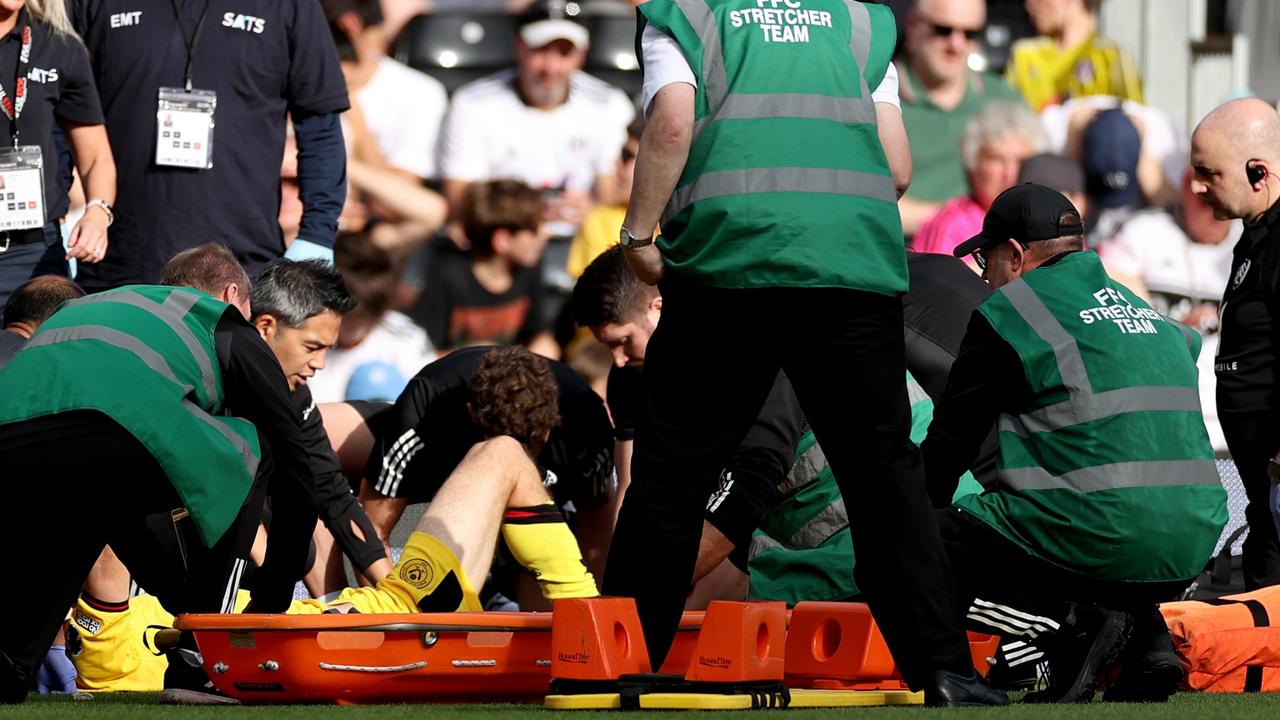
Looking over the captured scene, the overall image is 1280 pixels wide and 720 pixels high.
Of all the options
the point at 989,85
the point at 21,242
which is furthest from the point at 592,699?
the point at 989,85

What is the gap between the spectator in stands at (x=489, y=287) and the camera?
7.93 metres

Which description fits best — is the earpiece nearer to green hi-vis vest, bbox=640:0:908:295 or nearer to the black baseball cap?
the black baseball cap

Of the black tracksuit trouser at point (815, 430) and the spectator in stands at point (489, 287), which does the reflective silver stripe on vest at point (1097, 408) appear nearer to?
the black tracksuit trouser at point (815, 430)

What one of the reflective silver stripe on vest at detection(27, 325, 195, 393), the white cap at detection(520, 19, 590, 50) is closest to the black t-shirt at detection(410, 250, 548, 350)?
the white cap at detection(520, 19, 590, 50)

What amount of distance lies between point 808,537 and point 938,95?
4281mm

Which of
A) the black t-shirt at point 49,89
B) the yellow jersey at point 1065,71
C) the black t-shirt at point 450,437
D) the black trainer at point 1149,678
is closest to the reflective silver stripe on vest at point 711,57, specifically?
the black trainer at point 1149,678

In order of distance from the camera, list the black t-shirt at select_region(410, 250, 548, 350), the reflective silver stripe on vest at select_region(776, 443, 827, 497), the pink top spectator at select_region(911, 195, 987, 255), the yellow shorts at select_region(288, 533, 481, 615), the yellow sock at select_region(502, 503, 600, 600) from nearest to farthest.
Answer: the reflective silver stripe on vest at select_region(776, 443, 827, 497) < the yellow shorts at select_region(288, 533, 481, 615) < the yellow sock at select_region(502, 503, 600, 600) < the black t-shirt at select_region(410, 250, 548, 350) < the pink top spectator at select_region(911, 195, 987, 255)

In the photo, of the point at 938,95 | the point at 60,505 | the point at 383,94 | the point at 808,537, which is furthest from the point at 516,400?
the point at 938,95

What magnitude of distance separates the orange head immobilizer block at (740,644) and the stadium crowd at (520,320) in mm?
133

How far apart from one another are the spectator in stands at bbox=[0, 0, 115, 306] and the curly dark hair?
1.23 meters

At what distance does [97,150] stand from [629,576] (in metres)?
2.86

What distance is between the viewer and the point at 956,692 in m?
3.45

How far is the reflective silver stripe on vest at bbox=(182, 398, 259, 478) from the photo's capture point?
157 inches

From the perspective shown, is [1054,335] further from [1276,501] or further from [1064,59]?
[1064,59]
